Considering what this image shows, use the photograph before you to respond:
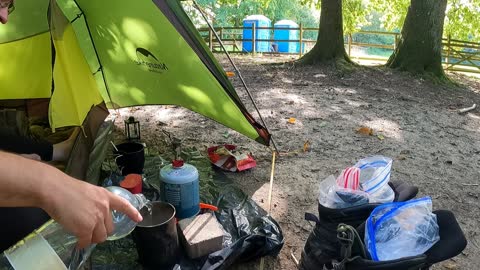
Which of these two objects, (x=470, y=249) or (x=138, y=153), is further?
(x=138, y=153)

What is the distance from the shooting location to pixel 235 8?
2209 cm

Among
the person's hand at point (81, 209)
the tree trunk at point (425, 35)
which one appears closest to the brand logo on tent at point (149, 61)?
the person's hand at point (81, 209)

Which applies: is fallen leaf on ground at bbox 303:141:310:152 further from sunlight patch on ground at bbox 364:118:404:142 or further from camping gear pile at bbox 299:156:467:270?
camping gear pile at bbox 299:156:467:270

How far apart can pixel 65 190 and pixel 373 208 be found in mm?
1101

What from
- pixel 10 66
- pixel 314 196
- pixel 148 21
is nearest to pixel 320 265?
pixel 314 196

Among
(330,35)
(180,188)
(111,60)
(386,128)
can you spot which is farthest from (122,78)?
(330,35)

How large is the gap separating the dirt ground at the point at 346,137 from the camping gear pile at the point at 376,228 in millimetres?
398

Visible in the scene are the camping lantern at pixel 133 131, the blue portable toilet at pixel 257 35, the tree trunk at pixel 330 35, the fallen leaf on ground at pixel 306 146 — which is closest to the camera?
the camping lantern at pixel 133 131

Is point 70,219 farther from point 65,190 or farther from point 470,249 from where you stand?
point 470,249

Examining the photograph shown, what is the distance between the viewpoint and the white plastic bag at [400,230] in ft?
4.15

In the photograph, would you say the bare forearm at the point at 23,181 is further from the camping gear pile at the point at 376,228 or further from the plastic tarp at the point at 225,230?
the plastic tarp at the point at 225,230

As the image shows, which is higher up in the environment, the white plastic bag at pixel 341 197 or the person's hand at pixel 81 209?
the person's hand at pixel 81 209

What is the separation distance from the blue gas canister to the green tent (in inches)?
20.5

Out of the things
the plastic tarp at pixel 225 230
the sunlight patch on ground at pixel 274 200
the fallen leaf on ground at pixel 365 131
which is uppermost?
the fallen leaf on ground at pixel 365 131
